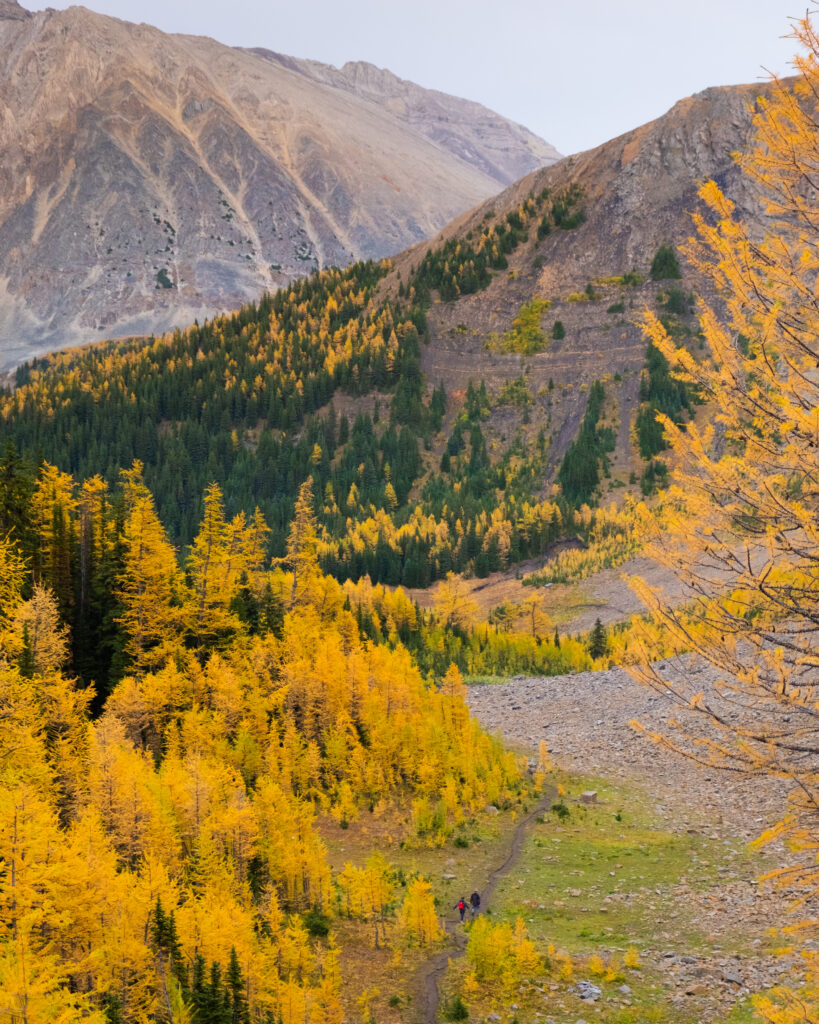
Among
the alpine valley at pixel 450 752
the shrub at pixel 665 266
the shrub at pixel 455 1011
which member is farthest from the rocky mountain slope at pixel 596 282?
the shrub at pixel 455 1011

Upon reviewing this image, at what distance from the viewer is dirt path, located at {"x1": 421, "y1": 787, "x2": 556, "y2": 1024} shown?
20.9 meters

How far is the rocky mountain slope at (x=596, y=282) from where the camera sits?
6078 inches

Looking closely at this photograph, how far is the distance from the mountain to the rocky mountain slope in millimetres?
441

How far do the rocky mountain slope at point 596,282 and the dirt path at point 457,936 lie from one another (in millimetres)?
115477

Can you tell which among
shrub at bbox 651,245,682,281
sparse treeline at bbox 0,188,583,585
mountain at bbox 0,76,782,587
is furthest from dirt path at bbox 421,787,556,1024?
shrub at bbox 651,245,682,281

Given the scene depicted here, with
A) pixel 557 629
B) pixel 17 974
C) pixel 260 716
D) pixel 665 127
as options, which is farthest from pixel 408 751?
pixel 665 127

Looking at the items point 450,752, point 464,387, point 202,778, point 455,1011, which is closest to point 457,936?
point 455,1011

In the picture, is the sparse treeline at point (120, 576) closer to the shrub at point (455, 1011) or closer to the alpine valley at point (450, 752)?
the alpine valley at point (450, 752)

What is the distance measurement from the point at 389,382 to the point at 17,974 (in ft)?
525

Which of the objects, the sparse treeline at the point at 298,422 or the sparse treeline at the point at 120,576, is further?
the sparse treeline at the point at 298,422

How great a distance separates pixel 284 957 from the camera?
67.5 ft

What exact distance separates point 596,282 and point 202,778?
162730 millimetres

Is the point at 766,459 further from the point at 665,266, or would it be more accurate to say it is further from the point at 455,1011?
the point at 665,266

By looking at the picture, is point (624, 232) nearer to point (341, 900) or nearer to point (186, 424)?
point (186, 424)
